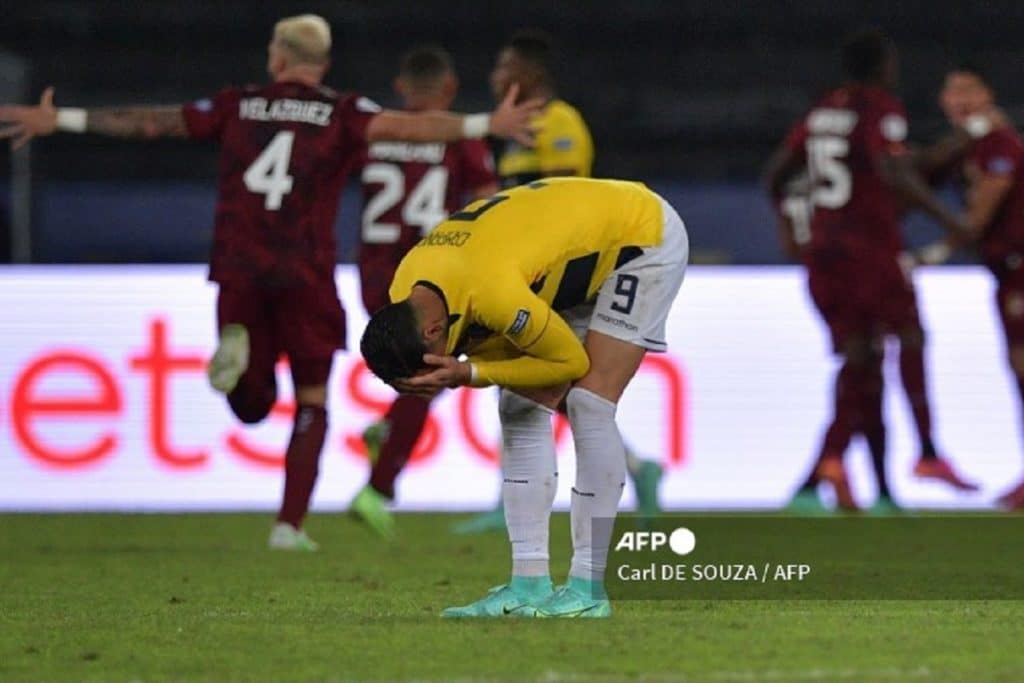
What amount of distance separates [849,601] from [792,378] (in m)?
5.18

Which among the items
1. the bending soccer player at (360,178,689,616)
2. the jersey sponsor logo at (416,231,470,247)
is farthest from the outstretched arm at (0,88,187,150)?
the jersey sponsor logo at (416,231,470,247)

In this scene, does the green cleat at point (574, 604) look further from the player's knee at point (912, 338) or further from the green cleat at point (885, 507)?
the player's knee at point (912, 338)

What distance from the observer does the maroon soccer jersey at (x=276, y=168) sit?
8117 millimetres

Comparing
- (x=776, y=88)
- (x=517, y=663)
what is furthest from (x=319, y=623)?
(x=776, y=88)

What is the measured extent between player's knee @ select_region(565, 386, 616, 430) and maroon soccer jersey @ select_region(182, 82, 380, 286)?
270 cm

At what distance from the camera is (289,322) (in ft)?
26.9

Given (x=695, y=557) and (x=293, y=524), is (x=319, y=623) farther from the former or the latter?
(x=293, y=524)

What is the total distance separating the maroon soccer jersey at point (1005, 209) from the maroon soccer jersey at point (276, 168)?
148 inches

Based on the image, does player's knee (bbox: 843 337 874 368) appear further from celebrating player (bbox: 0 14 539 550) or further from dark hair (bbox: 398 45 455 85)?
celebrating player (bbox: 0 14 539 550)

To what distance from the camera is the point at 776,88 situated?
16.9m

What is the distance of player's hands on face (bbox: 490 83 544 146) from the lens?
691cm

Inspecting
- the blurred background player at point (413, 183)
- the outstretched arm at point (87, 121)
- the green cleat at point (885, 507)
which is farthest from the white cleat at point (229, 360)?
the green cleat at point (885, 507)

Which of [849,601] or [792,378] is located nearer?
[849,601]

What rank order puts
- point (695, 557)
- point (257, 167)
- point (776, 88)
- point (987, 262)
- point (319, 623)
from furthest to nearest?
point (776, 88)
point (987, 262)
point (257, 167)
point (695, 557)
point (319, 623)
